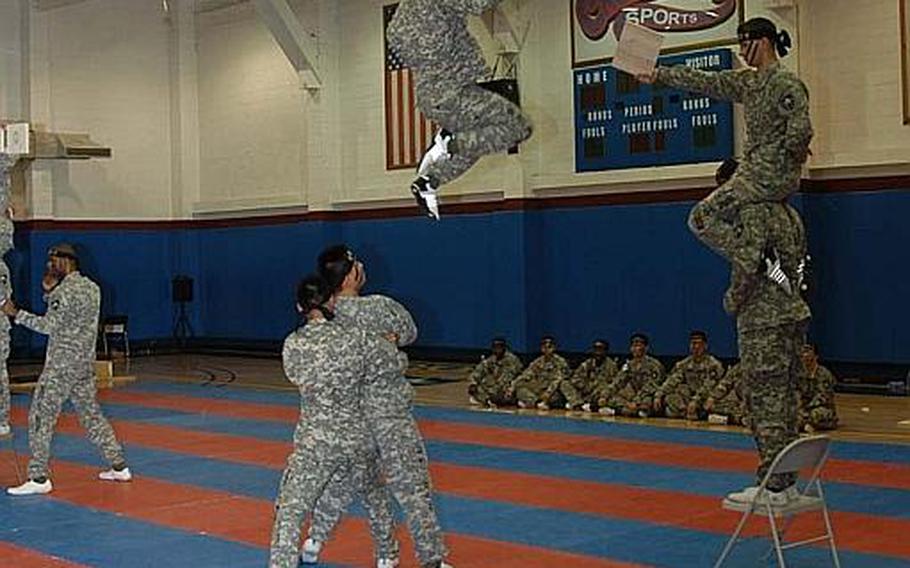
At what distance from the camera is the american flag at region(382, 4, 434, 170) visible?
22797 mm

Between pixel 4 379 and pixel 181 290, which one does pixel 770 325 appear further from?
pixel 181 290

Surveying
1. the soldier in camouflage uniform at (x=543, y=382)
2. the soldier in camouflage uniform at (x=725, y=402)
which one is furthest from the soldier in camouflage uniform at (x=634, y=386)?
the soldier in camouflage uniform at (x=725, y=402)

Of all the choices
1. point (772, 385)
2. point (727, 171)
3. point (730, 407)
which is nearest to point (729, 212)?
point (727, 171)

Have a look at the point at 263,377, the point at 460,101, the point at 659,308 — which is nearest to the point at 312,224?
the point at 263,377

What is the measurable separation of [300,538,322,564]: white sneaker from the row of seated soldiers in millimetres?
6501

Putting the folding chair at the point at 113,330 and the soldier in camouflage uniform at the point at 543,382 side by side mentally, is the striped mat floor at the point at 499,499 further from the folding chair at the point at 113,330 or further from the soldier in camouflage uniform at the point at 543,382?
the folding chair at the point at 113,330

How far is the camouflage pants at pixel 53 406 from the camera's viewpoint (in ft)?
36.0

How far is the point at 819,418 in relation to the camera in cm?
1345

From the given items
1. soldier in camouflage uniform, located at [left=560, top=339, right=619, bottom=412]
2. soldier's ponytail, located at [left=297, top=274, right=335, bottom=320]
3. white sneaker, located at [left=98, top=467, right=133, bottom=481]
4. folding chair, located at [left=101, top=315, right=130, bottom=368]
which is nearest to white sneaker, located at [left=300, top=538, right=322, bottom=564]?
soldier's ponytail, located at [left=297, top=274, right=335, bottom=320]

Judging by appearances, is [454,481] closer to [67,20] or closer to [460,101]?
[460,101]

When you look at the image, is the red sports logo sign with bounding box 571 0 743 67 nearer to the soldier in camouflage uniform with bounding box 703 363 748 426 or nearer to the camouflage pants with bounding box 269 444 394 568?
the soldier in camouflage uniform with bounding box 703 363 748 426

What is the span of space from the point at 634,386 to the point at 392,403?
882 centimetres

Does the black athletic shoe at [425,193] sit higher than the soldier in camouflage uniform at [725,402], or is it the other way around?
the black athletic shoe at [425,193]

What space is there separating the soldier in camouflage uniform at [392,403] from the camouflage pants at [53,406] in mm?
4731
